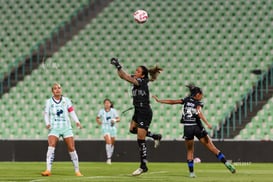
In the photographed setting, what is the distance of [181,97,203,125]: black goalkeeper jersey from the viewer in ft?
61.0

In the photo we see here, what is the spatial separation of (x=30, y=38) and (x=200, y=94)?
64.5ft

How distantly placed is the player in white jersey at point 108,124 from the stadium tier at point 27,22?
8025 mm

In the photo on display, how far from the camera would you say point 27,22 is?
38.0 meters

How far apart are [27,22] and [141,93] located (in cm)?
2023

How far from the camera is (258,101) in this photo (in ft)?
108

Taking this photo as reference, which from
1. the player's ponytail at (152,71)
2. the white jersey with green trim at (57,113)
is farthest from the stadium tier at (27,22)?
the player's ponytail at (152,71)

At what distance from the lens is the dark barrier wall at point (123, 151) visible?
96.0ft

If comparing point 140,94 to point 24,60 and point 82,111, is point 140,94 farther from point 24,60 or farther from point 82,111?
point 24,60

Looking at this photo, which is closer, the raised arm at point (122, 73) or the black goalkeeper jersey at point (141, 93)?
the raised arm at point (122, 73)

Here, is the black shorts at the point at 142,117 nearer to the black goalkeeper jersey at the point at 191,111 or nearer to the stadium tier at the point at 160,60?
the black goalkeeper jersey at the point at 191,111

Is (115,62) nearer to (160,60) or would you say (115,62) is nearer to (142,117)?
(142,117)

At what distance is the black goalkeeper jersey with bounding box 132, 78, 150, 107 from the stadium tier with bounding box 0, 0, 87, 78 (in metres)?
18.0

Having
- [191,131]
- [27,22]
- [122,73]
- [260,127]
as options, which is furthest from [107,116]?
[122,73]

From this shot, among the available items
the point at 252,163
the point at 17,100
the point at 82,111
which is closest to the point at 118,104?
the point at 82,111
